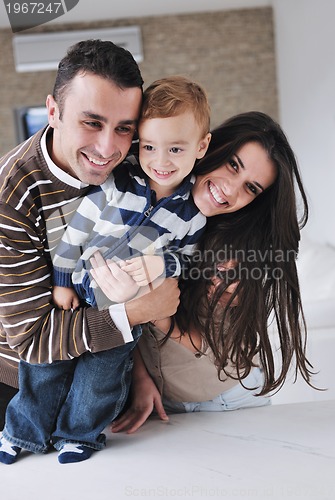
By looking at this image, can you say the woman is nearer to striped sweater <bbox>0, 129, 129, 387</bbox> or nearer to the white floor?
the white floor

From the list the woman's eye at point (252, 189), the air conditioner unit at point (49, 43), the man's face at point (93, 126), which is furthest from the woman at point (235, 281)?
the air conditioner unit at point (49, 43)

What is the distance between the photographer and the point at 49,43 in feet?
21.5

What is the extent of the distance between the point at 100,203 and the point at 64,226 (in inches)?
3.7

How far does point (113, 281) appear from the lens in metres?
1.29

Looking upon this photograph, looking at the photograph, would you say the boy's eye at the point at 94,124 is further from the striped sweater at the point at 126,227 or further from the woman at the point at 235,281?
the woman at the point at 235,281

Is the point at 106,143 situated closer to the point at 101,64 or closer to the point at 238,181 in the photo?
the point at 101,64

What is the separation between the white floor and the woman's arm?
31 millimetres

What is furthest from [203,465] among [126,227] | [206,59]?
[206,59]

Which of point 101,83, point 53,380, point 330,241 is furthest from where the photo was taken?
point 330,241

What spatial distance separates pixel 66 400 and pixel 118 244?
350 mm

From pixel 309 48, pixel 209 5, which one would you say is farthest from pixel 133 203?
pixel 209 5

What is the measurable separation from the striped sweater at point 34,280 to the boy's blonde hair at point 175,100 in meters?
0.24

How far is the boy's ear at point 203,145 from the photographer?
4.59ft

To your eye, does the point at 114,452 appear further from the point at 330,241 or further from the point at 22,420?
the point at 330,241
